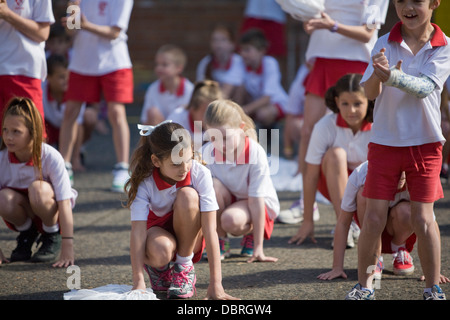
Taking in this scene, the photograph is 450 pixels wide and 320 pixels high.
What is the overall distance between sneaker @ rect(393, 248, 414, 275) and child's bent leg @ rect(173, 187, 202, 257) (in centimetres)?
100

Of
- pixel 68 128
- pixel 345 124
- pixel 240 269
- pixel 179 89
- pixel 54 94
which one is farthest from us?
pixel 179 89

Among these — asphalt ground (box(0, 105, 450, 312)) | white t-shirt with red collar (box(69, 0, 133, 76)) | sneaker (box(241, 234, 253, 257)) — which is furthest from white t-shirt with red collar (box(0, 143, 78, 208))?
white t-shirt with red collar (box(69, 0, 133, 76))

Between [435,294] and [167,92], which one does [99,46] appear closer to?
[167,92]

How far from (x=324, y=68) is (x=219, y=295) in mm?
1872

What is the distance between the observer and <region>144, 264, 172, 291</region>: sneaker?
9.73ft

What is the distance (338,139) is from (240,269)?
95cm

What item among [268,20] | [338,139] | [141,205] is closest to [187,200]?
[141,205]

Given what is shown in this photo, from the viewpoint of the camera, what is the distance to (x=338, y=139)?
11.9ft

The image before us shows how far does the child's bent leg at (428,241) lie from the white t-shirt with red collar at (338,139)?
0.92 m

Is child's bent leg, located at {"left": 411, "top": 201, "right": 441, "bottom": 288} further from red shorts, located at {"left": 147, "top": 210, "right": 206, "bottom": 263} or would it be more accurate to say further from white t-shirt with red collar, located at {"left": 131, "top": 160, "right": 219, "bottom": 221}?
red shorts, located at {"left": 147, "top": 210, "right": 206, "bottom": 263}

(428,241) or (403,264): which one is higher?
(428,241)

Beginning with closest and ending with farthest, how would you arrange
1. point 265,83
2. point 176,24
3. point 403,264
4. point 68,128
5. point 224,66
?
point 403,264, point 68,128, point 265,83, point 224,66, point 176,24

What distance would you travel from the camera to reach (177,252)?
9.73 feet

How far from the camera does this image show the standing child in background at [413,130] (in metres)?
2.61
